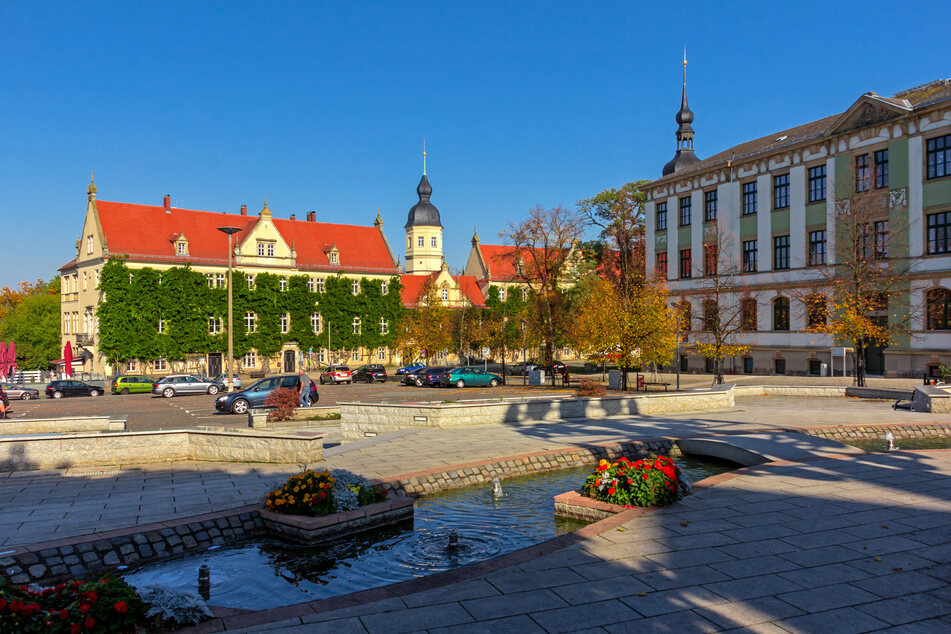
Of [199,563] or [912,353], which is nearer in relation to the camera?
[199,563]

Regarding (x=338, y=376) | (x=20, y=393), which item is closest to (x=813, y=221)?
(x=338, y=376)

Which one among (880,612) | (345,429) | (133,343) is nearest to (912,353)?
(345,429)

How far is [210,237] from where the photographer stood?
67750mm

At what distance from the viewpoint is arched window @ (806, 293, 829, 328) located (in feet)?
128

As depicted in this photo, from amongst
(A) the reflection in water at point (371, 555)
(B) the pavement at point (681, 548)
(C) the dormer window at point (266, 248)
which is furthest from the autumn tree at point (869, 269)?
(C) the dormer window at point (266, 248)

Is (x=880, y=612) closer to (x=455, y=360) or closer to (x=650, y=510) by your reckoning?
(x=650, y=510)

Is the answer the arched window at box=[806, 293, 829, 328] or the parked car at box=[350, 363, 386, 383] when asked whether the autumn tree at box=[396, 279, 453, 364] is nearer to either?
the parked car at box=[350, 363, 386, 383]

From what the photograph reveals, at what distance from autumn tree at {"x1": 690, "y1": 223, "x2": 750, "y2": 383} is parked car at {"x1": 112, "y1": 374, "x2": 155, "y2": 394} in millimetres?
38100

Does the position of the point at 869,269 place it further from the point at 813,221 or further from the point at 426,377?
the point at 426,377

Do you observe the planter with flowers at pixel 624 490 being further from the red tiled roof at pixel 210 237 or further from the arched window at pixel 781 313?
the red tiled roof at pixel 210 237

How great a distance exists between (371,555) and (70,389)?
43.3 m

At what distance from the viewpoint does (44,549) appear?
8359 mm

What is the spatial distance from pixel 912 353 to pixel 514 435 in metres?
30.0

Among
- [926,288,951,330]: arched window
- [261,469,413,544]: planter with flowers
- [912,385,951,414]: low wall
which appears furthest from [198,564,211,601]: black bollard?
[926,288,951,330]: arched window
